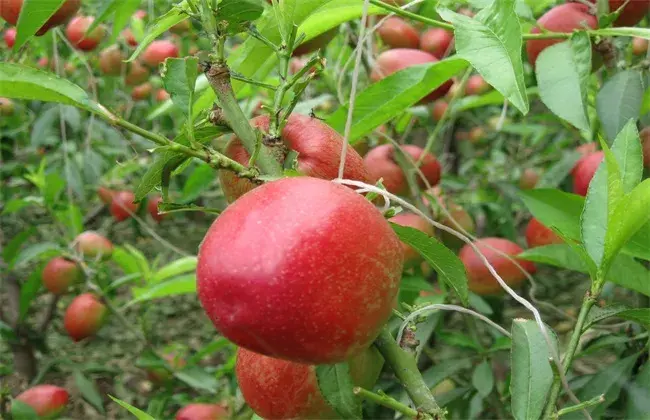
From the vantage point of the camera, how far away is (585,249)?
0.76 m

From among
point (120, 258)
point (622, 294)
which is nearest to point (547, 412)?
point (120, 258)

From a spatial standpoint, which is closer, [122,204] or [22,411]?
[22,411]

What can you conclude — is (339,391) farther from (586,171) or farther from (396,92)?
(586,171)

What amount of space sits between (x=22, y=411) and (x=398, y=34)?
1.08 metres

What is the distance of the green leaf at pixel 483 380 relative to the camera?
4.43ft

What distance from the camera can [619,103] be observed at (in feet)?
3.26

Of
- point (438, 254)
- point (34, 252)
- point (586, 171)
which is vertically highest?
point (438, 254)

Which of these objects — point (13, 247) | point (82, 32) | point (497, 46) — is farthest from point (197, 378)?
point (497, 46)

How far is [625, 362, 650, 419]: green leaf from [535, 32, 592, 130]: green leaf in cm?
33

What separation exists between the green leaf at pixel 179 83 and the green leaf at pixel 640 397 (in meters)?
0.64

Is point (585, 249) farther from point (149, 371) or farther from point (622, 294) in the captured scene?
point (622, 294)

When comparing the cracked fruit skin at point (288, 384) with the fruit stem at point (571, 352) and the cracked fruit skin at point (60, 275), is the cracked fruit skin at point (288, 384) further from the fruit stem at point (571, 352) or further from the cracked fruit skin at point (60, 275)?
the cracked fruit skin at point (60, 275)

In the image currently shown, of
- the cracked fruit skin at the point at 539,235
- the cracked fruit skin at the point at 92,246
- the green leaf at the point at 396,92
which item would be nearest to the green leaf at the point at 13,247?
the cracked fruit skin at the point at 92,246

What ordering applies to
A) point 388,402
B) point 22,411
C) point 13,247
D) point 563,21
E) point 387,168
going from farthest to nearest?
1. point 13,247
2. point 22,411
3. point 387,168
4. point 563,21
5. point 388,402
